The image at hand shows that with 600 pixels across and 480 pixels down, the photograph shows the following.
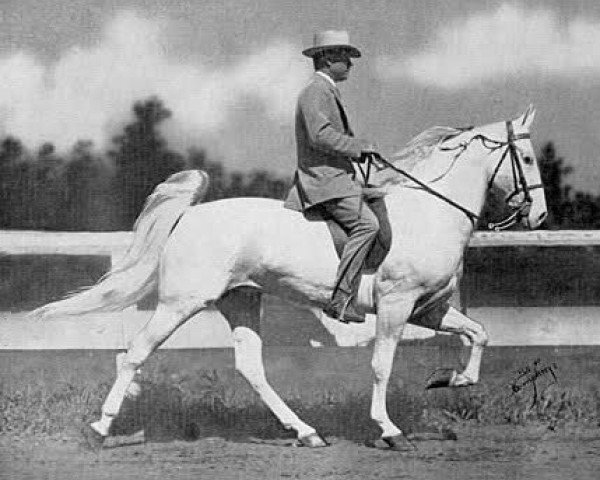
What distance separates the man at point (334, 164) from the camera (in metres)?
5.25

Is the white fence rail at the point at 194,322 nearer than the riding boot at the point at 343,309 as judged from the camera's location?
No

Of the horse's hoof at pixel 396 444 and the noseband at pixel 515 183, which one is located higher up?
the noseband at pixel 515 183

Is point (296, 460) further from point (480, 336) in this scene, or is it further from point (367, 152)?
point (367, 152)

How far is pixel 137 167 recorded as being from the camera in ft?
18.2

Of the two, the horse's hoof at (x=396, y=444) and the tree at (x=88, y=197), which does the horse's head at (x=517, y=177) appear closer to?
the horse's hoof at (x=396, y=444)

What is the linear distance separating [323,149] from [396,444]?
131 centimetres

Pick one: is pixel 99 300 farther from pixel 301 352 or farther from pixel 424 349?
pixel 424 349

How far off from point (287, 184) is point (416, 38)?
86 centimetres

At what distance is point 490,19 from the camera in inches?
217

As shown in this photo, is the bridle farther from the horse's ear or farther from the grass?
the grass

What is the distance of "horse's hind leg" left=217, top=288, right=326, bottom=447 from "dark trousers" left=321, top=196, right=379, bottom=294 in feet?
1.36

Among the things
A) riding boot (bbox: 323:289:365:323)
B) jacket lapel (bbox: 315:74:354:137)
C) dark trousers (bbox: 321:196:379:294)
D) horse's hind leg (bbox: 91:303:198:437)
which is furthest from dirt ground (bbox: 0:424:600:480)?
jacket lapel (bbox: 315:74:354:137)
